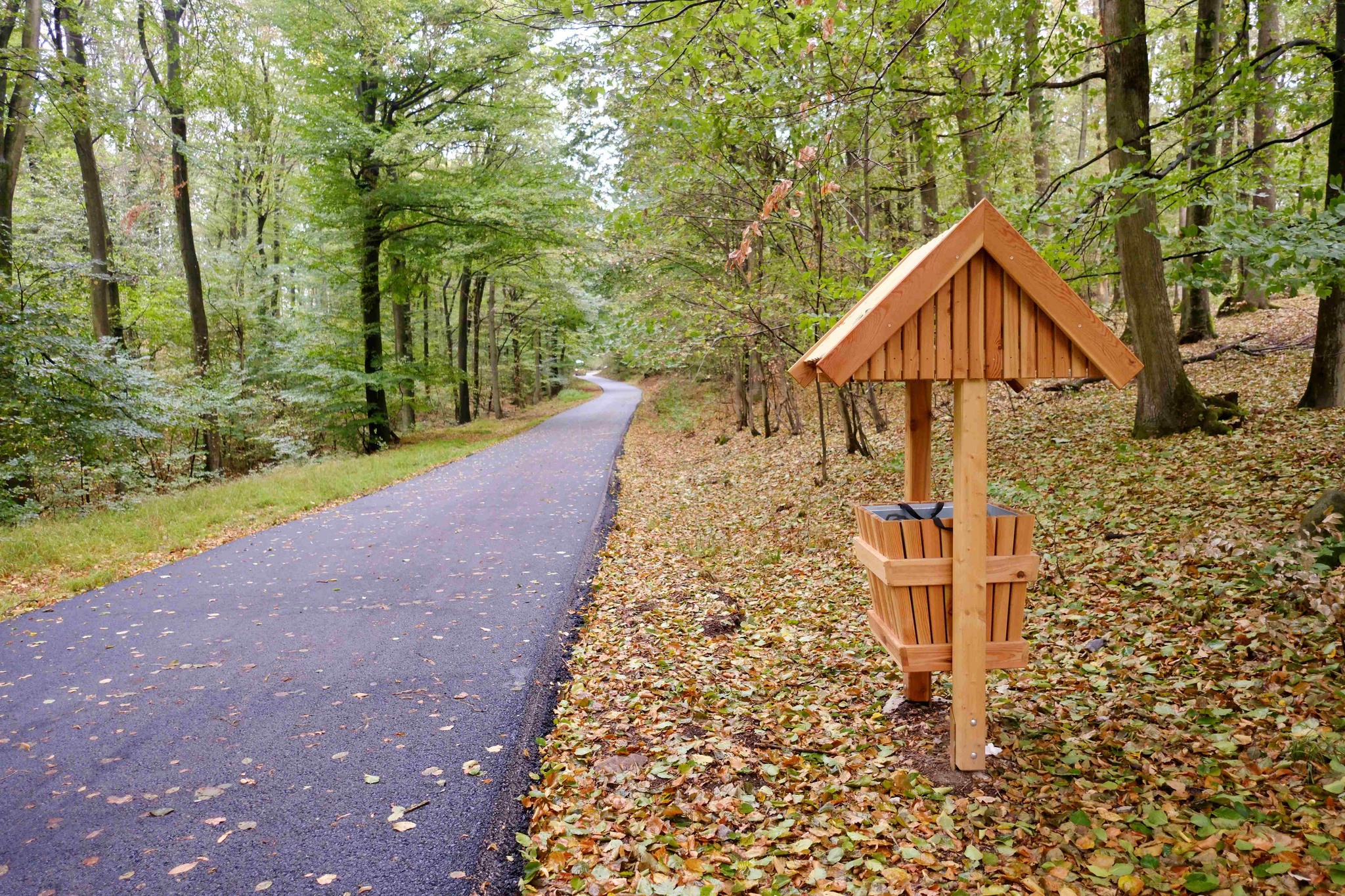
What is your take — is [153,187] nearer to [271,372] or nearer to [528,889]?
[271,372]

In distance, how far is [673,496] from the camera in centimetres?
1190

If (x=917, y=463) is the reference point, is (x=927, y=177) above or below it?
above

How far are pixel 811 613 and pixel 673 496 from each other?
600 cm

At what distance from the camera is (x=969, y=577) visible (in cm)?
344

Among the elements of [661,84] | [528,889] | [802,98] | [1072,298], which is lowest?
[528,889]

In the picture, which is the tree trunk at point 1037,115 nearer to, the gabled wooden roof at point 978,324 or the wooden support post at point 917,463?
the wooden support post at point 917,463

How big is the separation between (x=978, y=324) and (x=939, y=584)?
4.28ft

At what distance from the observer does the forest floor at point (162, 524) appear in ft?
25.0

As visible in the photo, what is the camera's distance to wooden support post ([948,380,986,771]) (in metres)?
3.39

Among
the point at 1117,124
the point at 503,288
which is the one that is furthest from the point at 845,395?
the point at 503,288

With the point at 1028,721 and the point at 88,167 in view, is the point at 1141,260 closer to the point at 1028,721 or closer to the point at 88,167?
the point at 1028,721

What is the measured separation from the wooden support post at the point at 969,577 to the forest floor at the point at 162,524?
27.4 feet

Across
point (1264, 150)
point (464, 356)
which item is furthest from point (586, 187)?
point (1264, 150)

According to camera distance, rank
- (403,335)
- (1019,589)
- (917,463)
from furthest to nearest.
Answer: (403,335) → (917,463) → (1019,589)
